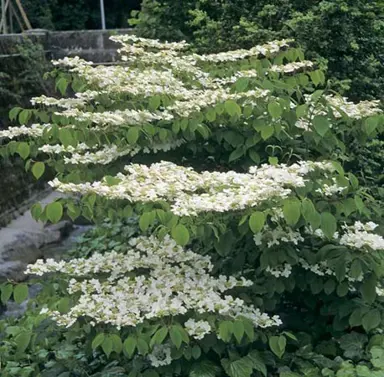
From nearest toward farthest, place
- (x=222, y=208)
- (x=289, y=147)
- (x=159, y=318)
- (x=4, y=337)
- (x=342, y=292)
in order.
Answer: (x=222, y=208) < (x=159, y=318) < (x=342, y=292) < (x=289, y=147) < (x=4, y=337)

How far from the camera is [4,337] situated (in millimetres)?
4254

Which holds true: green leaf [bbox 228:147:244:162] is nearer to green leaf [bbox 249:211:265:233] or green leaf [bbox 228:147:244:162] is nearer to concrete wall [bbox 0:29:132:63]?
green leaf [bbox 249:211:265:233]

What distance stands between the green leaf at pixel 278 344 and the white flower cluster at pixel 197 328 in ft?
0.93

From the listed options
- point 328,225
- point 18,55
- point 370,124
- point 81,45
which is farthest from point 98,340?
point 81,45

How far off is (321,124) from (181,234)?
95cm

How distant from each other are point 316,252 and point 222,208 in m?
0.71

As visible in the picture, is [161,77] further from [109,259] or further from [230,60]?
[109,259]

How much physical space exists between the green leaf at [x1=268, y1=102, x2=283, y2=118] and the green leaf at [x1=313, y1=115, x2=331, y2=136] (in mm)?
180

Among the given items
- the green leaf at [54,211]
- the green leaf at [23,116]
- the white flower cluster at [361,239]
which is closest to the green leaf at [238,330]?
the white flower cluster at [361,239]

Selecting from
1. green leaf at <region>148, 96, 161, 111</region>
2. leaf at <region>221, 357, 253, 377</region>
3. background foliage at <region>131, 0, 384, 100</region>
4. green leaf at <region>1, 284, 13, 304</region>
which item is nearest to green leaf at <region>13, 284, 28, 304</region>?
green leaf at <region>1, 284, 13, 304</region>

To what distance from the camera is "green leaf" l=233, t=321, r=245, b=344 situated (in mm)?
2428

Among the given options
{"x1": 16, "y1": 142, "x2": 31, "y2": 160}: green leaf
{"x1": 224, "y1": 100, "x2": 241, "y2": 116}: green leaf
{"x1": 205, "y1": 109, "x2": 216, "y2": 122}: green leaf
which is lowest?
{"x1": 16, "y1": 142, "x2": 31, "y2": 160}: green leaf

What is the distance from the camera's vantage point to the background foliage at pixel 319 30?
5.33 metres

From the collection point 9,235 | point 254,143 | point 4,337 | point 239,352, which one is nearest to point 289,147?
point 254,143
